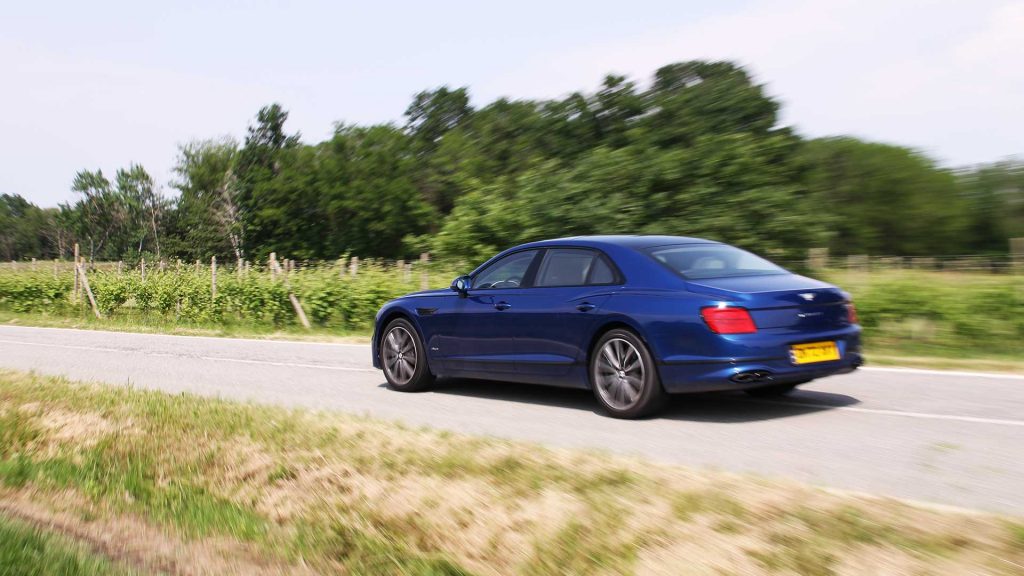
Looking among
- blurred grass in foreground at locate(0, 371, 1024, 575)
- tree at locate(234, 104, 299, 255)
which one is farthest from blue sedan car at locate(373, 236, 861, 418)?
tree at locate(234, 104, 299, 255)

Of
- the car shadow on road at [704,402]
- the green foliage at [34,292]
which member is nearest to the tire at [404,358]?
the car shadow on road at [704,402]

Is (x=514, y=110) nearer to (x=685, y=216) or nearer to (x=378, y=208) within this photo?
(x=378, y=208)

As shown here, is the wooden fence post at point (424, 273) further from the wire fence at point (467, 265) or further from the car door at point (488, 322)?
the car door at point (488, 322)

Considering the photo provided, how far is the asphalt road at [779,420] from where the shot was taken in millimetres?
5539

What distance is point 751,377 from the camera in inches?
274

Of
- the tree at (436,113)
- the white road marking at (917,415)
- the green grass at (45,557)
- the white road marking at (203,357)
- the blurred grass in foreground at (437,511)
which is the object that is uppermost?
the tree at (436,113)

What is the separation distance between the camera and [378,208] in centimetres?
7738

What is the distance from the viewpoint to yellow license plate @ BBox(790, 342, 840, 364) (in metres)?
7.11

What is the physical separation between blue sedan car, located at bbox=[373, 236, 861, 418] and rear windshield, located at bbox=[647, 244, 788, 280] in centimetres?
2

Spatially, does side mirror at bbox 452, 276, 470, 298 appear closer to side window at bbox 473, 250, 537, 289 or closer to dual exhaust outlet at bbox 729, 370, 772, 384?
side window at bbox 473, 250, 537, 289

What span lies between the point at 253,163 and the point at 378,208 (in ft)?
67.1

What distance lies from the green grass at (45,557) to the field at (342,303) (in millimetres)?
9289

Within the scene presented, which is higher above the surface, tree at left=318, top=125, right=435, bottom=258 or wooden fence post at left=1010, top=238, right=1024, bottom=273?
tree at left=318, top=125, right=435, bottom=258

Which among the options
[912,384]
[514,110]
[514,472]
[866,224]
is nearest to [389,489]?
[514,472]
